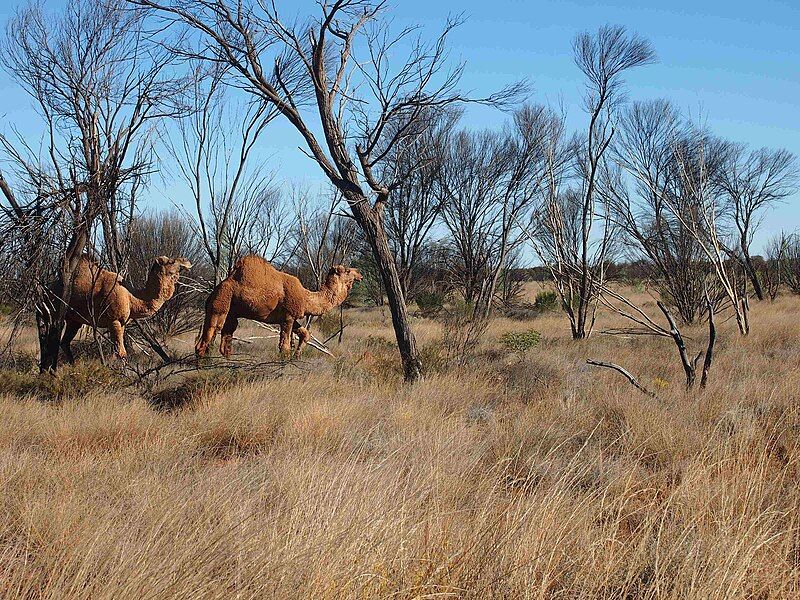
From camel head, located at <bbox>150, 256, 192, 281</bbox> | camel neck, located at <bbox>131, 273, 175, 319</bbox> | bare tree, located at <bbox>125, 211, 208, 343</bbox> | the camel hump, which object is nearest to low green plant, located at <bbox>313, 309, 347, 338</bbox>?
bare tree, located at <bbox>125, 211, 208, 343</bbox>

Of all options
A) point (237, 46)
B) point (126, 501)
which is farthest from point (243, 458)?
point (237, 46)

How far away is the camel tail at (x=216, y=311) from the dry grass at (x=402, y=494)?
1.76 ft

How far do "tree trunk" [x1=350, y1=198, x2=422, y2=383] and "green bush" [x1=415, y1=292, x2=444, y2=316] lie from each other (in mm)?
15736

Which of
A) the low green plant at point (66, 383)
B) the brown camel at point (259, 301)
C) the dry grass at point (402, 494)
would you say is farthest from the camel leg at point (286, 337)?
the low green plant at point (66, 383)

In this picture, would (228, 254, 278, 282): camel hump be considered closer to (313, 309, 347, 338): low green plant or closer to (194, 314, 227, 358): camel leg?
(194, 314, 227, 358): camel leg

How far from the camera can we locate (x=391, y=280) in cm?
827

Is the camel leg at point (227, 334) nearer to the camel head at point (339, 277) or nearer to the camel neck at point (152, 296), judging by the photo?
the camel neck at point (152, 296)

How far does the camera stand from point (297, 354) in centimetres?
828

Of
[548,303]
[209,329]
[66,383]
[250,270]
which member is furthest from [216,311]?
[548,303]

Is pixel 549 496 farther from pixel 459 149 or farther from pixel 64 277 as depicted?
pixel 459 149

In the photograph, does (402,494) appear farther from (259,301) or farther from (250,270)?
(250,270)

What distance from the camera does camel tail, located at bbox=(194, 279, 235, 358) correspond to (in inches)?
289

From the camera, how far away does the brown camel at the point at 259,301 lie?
735 cm

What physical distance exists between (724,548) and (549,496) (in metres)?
0.85
